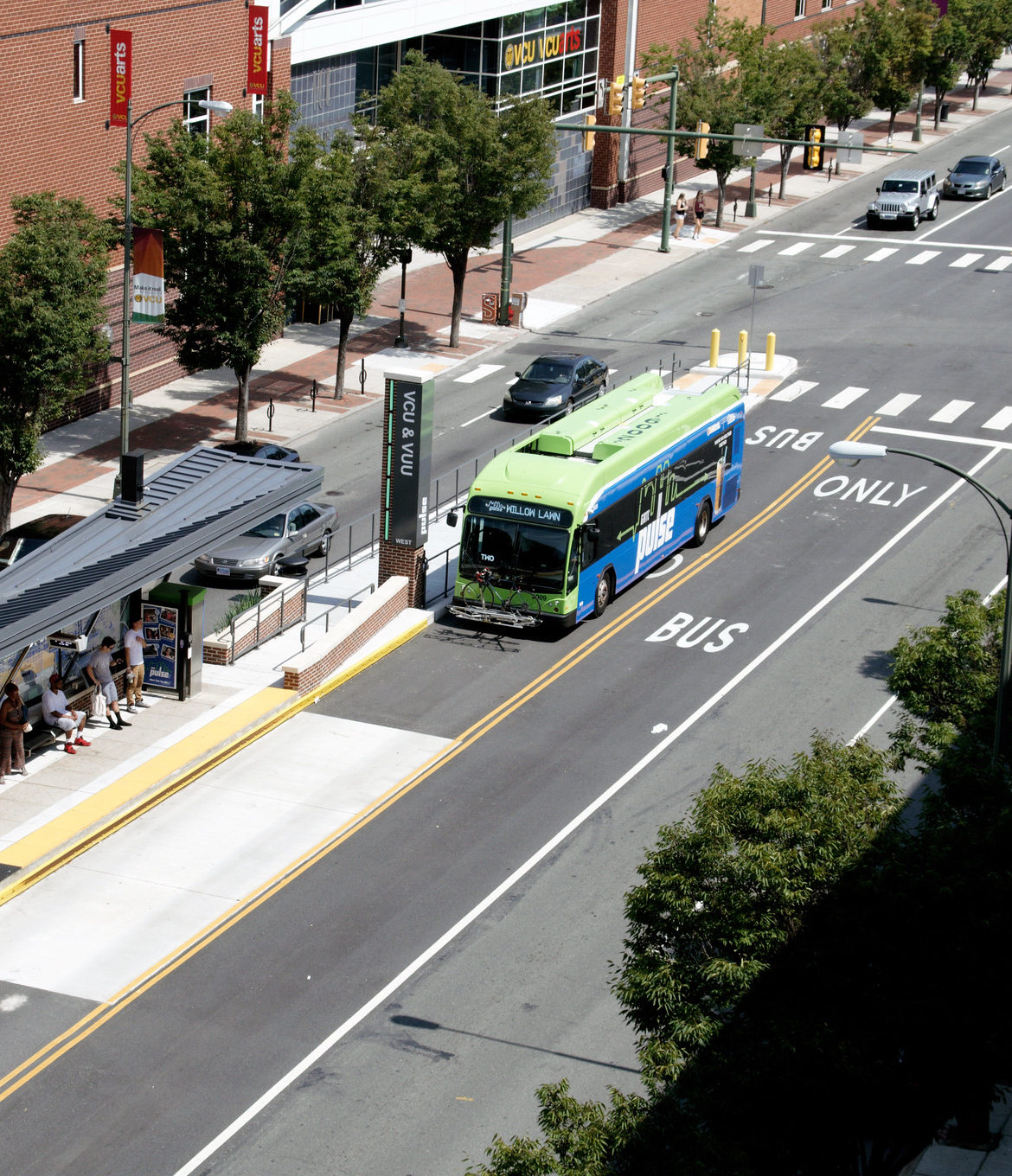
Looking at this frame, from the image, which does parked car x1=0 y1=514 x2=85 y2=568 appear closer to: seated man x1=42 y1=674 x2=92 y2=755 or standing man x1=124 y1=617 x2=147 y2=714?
standing man x1=124 y1=617 x2=147 y2=714

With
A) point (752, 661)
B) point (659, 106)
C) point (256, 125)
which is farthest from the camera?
point (659, 106)

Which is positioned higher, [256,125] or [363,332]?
[256,125]

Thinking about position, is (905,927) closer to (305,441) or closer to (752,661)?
(752,661)

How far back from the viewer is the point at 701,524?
3769cm

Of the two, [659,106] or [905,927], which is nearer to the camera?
[905,927]

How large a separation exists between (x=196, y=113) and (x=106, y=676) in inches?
1010

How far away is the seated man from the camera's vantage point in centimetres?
2727

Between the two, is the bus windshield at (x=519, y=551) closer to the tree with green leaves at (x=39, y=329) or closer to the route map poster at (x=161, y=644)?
the route map poster at (x=161, y=644)

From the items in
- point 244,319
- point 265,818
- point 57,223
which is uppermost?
Result: point 57,223

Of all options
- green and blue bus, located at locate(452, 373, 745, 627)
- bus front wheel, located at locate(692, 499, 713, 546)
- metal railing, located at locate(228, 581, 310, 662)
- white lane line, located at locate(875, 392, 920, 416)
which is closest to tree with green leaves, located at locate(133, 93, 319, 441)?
green and blue bus, located at locate(452, 373, 745, 627)

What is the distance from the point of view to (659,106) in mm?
70125

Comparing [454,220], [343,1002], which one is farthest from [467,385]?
[343,1002]

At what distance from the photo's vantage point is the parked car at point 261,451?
3775 cm

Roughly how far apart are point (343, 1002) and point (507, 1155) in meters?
8.15
